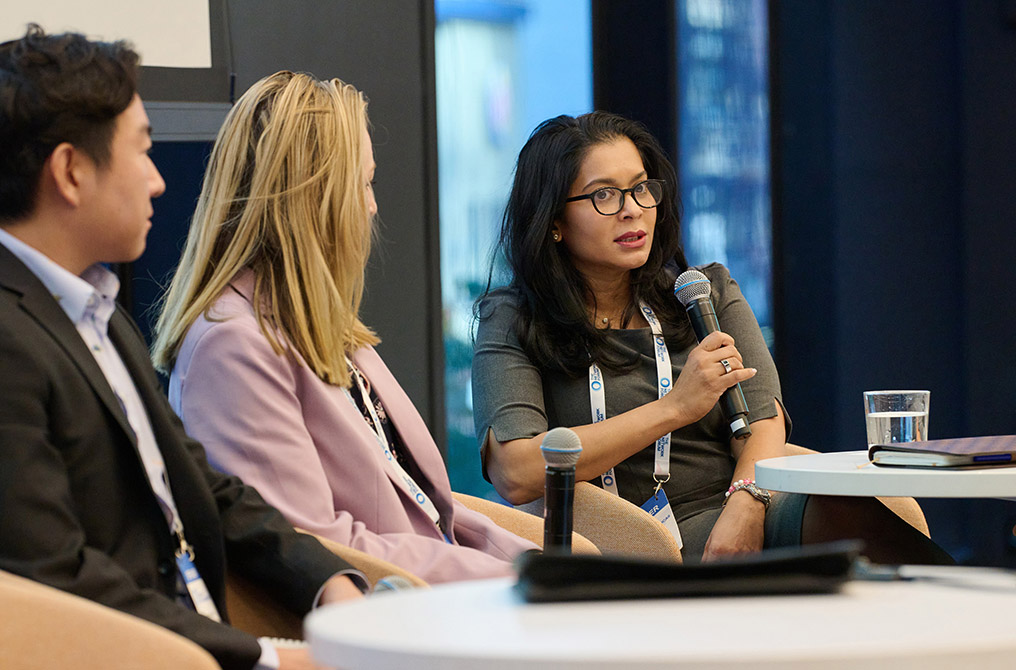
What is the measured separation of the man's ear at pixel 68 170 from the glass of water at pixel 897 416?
152cm

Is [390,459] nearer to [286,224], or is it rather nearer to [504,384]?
[286,224]

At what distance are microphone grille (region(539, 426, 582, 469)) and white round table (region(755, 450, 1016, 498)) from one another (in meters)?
0.64

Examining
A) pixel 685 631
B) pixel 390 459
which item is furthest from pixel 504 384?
pixel 685 631

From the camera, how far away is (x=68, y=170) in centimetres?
145

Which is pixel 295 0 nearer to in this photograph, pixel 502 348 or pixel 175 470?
pixel 502 348

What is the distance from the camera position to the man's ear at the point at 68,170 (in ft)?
4.72

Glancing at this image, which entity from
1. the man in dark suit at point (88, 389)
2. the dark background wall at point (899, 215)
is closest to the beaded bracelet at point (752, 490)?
the man in dark suit at point (88, 389)

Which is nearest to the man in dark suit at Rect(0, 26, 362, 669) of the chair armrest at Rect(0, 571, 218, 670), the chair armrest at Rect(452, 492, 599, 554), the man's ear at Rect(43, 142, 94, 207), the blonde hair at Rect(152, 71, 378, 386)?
the man's ear at Rect(43, 142, 94, 207)

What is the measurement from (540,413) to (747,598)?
1.76 m

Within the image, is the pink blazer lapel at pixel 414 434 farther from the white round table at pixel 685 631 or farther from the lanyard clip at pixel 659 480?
the white round table at pixel 685 631

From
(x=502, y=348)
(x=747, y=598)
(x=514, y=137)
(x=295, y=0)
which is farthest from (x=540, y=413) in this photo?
(x=514, y=137)

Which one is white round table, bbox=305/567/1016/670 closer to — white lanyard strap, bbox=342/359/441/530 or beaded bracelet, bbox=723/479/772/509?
white lanyard strap, bbox=342/359/441/530

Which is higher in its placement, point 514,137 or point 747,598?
point 514,137

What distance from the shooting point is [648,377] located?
2.77 m
